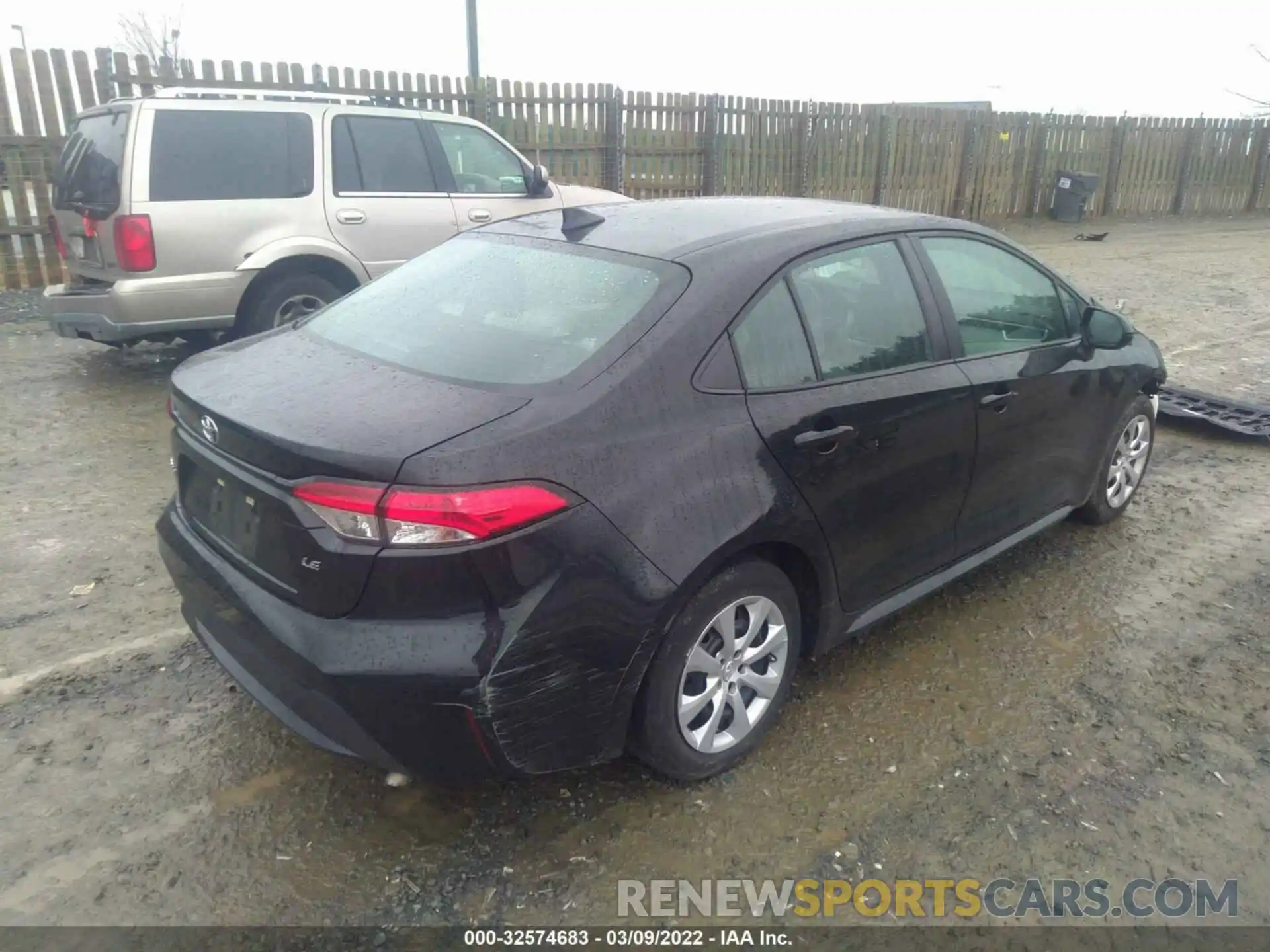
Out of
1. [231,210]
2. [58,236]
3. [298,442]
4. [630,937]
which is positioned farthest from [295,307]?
[630,937]

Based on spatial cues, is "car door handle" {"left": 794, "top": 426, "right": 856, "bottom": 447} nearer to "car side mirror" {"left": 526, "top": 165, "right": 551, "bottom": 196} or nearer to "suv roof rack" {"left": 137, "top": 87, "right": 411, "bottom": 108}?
"car side mirror" {"left": 526, "top": 165, "right": 551, "bottom": 196}

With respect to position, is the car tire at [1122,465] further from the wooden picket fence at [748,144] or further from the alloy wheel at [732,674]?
the wooden picket fence at [748,144]

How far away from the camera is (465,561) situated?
2201mm

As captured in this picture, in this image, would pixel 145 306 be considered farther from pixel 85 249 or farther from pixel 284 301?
pixel 284 301

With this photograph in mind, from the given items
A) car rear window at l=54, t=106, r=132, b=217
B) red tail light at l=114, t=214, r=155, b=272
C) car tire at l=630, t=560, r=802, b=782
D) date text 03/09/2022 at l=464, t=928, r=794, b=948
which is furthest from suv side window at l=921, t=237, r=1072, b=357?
car rear window at l=54, t=106, r=132, b=217

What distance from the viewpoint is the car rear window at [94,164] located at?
6027mm

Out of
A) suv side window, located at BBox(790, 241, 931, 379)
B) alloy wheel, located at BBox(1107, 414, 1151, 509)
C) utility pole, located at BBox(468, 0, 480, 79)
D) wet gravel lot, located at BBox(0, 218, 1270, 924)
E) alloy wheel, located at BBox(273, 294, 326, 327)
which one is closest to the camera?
wet gravel lot, located at BBox(0, 218, 1270, 924)

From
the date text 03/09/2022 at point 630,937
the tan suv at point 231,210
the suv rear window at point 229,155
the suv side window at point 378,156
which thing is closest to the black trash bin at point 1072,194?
the tan suv at point 231,210

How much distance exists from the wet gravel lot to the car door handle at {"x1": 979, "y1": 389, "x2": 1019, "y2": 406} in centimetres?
94

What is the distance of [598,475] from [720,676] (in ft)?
2.66

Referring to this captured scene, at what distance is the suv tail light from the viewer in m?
2.19

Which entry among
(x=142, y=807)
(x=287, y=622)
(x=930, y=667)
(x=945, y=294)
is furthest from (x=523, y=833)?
(x=945, y=294)

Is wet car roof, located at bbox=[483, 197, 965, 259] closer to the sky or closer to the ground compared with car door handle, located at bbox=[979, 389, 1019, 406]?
closer to the sky

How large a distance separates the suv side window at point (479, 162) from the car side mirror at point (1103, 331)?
496 centimetres
